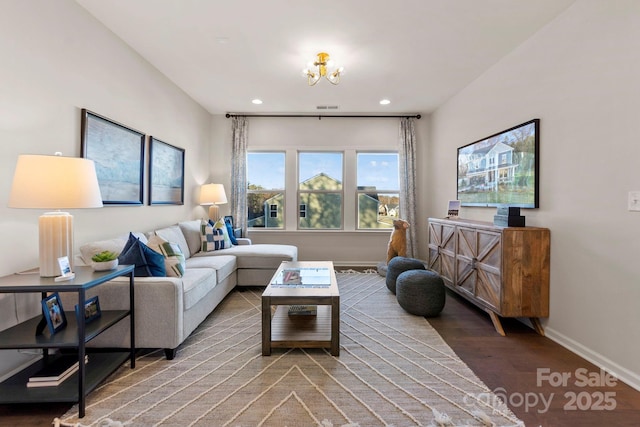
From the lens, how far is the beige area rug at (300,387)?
59.9 inches

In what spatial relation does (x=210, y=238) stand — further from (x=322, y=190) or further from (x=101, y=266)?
(x=322, y=190)

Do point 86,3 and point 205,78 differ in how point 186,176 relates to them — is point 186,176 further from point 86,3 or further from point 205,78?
point 86,3

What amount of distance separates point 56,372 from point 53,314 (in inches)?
14.9

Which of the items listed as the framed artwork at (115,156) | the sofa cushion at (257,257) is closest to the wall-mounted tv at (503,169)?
the sofa cushion at (257,257)

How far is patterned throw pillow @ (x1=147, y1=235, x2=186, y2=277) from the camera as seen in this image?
2395mm

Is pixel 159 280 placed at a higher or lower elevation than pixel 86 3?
lower

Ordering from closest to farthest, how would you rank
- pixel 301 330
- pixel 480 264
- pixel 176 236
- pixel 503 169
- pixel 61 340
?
1. pixel 61 340
2. pixel 301 330
3. pixel 480 264
4. pixel 503 169
5. pixel 176 236

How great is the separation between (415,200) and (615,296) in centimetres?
314

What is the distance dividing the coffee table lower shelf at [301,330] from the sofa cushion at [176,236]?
154 centimetres

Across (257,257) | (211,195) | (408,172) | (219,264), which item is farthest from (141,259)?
(408,172)

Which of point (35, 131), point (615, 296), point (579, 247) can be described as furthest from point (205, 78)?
point (615, 296)

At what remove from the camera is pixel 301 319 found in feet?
8.32

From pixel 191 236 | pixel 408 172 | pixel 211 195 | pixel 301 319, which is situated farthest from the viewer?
pixel 408 172

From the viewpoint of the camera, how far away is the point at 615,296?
192cm
